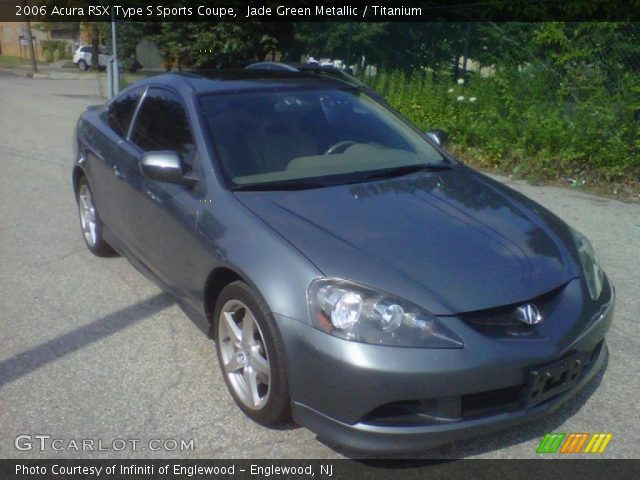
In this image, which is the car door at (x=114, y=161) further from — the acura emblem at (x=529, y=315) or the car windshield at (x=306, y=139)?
the acura emblem at (x=529, y=315)

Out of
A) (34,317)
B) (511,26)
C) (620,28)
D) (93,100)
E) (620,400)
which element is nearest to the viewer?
(620,400)

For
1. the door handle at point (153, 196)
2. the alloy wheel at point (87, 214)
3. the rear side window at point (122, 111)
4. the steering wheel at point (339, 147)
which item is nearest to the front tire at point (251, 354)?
the door handle at point (153, 196)

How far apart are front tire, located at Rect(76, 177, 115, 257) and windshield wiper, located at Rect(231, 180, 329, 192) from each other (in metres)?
2.21

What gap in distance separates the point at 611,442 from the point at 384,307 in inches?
51.2

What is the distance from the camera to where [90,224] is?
18.5 ft

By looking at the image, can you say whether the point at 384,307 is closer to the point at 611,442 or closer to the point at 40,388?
the point at 611,442

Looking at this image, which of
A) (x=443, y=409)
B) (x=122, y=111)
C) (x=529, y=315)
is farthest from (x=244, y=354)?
(x=122, y=111)

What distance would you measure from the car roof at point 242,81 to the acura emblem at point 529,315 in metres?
2.23

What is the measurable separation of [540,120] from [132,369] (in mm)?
6248

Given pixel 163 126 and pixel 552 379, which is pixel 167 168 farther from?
pixel 552 379

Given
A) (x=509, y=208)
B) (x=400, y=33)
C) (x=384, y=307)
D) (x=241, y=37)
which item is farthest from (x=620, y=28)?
(x=241, y=37)

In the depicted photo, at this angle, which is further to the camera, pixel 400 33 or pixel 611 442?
pixel 400 33

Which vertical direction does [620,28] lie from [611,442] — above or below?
above

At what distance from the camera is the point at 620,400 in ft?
11.2
